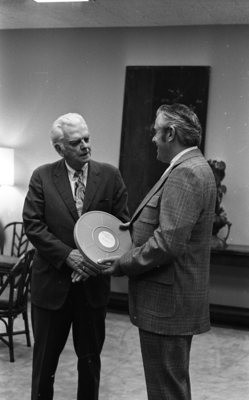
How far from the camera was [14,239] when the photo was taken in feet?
17.7

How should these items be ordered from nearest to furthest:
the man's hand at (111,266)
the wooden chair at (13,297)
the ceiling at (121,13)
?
1. the man's hand at (111,266)
2. the wooden chair at (13,297)
3. the ceiling at (121,13)

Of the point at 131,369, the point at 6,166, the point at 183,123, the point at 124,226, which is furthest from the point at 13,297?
the point at 183,123

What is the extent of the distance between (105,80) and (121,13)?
65 cm

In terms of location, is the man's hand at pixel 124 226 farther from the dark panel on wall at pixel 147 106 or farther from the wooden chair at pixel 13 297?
the dark panel on wall at pixel 147 106

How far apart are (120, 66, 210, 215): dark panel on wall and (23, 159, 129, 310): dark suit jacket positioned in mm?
2696

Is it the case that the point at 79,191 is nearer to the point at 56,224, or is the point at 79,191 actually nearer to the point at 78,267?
the point at 56,224

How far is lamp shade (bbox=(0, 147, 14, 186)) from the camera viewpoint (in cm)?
511

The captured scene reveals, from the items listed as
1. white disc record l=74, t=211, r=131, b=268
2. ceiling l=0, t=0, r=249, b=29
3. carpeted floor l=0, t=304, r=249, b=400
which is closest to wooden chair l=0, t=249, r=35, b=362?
carpeted floor l=0, t=304, r=249, b=400

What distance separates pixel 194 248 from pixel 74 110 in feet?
11.1

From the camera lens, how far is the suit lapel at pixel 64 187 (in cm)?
272

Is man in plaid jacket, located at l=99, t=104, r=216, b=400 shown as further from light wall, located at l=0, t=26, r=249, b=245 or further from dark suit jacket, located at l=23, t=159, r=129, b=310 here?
light wall, located at l=0, t=26, r=249, b=245

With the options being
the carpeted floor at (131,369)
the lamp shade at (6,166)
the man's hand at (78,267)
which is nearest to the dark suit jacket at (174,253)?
the man's hand at (78,267)

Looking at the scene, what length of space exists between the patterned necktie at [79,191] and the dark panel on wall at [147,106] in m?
2.67

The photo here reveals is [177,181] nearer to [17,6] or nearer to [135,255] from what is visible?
[135,255]
